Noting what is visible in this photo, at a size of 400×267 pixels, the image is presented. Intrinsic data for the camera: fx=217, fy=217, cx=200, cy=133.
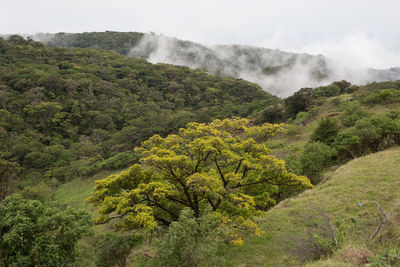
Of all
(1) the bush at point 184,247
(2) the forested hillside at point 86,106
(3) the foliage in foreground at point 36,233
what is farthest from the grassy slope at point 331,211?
(2) the forested hillside at point 86,106

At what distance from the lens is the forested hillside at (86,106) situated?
45.2 meters

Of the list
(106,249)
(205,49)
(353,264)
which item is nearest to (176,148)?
(106,249)

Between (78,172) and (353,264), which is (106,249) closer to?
(353,264)

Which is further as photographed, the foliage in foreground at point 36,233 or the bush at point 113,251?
the bush at point 113,251

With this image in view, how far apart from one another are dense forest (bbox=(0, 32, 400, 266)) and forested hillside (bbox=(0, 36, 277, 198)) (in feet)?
1.44

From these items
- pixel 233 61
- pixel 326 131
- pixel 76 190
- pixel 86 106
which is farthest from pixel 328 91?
pixel 233 61

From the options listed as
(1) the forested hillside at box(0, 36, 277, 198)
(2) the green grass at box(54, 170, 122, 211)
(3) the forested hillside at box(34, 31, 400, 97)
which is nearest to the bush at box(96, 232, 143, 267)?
(2) the green grass at box(54, 170, 122, 211)

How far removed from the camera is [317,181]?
2197cm

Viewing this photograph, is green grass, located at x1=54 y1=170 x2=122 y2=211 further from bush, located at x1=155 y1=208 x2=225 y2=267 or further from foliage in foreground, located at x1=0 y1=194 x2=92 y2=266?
bush, located at x1=155 y1=208 x2=225 y2=267

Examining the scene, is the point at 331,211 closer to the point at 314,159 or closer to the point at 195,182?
the point at 195,182

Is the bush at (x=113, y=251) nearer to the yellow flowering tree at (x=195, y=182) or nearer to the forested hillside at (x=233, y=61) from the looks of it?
the yellow flowering tree at (x=195, y=182)

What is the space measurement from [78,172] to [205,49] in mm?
178560

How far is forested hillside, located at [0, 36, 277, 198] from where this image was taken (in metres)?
45.2

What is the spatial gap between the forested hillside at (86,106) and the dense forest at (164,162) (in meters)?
0.44
